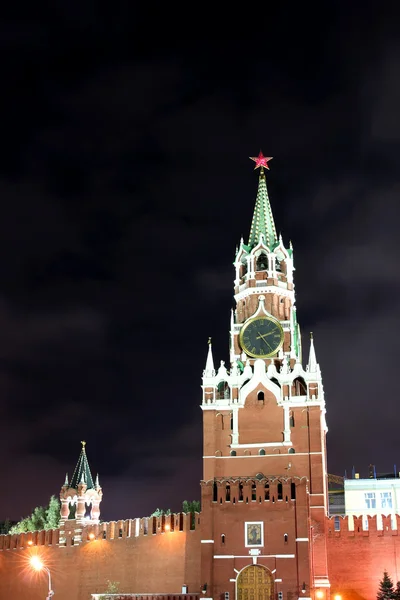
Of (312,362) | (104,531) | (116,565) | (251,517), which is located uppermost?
(312,362)

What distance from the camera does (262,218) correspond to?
76.2 m

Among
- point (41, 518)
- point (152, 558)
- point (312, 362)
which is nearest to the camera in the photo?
point (152, 558)

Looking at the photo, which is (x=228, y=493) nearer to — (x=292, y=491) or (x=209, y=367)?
(x=292, y=491)

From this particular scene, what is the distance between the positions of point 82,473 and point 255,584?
76.8 ft

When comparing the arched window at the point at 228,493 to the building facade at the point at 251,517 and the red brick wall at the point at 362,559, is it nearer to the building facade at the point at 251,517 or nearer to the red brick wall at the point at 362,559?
the building facade at the point at 251,517

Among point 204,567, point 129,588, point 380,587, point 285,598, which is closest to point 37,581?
point 129,588

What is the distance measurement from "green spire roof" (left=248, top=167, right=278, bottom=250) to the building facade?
5.4 inches

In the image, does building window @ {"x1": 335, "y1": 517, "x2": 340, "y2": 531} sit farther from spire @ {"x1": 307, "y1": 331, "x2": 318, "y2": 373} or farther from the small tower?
the small tower

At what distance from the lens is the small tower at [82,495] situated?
6950 cm

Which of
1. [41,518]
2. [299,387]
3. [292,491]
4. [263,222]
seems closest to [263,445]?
[299,387]

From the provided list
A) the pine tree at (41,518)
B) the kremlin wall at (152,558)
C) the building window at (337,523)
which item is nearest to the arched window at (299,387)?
the building window at (337,523)

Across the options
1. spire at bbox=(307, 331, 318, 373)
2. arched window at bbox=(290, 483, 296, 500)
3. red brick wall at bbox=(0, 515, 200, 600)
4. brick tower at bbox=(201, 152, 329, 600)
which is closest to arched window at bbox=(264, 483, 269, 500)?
brick tower at bbox=(201, 152, 329, 600)

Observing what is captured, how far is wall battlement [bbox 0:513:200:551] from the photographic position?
199ft

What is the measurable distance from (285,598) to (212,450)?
1386cm
